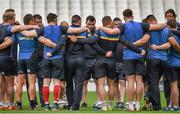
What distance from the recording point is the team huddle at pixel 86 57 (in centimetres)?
1228

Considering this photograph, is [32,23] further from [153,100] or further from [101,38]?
[153,100]

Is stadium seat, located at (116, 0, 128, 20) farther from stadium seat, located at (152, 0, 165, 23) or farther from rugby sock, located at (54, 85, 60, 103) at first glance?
rugby sock, located at (54, 85, 60, 103)

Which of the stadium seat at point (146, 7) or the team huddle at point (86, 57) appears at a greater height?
the stadium seat at point (146, 7)

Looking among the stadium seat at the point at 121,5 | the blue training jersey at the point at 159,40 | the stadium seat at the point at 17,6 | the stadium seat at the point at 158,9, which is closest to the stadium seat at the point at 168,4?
the stadium seat at the point at 158,9

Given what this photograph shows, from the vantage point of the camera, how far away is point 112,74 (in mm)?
13109

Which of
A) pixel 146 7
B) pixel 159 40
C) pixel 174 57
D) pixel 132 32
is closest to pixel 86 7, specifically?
pixel 146 7

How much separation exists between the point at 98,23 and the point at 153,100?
16.1 metres

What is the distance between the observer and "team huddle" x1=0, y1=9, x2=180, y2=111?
40.3 feet

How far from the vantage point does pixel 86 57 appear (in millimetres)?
13055

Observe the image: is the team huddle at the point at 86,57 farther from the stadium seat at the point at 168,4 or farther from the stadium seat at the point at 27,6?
the stadium seat at the point at 168,4

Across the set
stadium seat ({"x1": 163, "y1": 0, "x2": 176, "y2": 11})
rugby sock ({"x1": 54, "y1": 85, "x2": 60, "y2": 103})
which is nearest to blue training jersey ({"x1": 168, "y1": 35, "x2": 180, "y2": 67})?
rugby sock ({"x1": 54, "y1": 85, "x2": 60, "y2": 103})

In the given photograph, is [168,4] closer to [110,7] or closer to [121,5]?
[121,5]

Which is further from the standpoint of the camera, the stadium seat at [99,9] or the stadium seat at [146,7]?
the stadium seat at [146,7]

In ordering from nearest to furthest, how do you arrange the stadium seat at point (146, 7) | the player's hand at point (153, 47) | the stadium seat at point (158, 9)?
1. the player's hand at point (153, 47)
2. the stadium seat at point (158, 9)
3. the stadium seat at point (146, 7)
